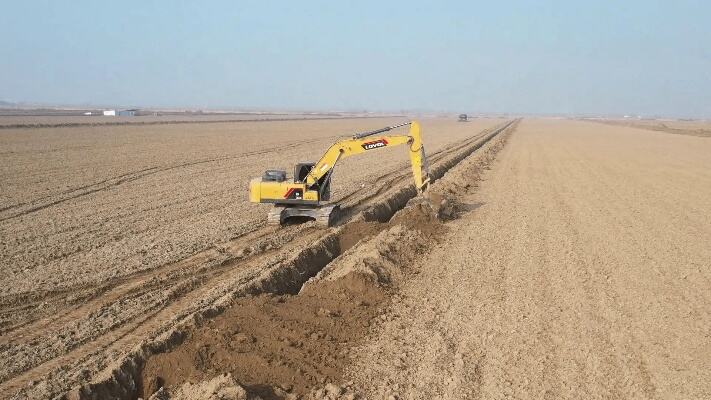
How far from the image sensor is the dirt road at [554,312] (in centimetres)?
614

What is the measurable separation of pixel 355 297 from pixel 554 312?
2.81 m

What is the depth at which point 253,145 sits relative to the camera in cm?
3803

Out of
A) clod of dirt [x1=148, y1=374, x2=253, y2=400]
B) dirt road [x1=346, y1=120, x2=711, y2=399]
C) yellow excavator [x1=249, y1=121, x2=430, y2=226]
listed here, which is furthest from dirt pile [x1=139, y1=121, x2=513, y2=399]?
yellow excavator [x1=249, y1=121, x2=430, y2=226]

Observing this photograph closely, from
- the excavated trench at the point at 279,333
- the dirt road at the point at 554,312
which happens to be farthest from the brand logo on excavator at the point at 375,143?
the excavated trench at the point at 279,333

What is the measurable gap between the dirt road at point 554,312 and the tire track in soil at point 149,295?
9.36 ft

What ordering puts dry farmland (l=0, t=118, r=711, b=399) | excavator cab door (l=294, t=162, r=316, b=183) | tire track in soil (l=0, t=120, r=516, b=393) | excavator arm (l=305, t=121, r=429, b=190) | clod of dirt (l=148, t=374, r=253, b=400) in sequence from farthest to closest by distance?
excavator cab door (l=294, t=162, r=316, b=183) < excavator arm (l=305, t=121, r=429, b=190) < tire track in soil (l=0, t=120, r=516, b=393) < dry farmland (l=0, t=118, r=711, b=399) < clod of dirt (l=148, t=374, r=253, b=400)

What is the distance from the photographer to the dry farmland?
6.06 metres

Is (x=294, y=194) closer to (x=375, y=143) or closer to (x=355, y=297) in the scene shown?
(x=375, y=143)

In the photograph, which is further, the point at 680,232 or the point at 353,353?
the point at 680,232

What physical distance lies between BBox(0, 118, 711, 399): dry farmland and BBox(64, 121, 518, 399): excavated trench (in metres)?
0.03

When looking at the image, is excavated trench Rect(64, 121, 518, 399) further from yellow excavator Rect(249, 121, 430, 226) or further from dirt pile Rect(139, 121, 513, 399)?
yellow excavator Rect(249, 121, 430, 226)

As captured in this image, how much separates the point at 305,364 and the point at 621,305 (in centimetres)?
494

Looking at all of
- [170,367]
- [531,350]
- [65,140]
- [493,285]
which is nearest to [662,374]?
[531,350]

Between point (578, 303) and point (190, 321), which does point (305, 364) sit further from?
point (578, 303)
